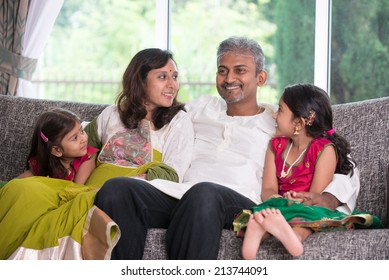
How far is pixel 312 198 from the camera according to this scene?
284cm

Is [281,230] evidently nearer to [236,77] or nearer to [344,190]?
[344,190]

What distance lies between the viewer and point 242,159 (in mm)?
3100

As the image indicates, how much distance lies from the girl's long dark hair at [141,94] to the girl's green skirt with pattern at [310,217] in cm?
67

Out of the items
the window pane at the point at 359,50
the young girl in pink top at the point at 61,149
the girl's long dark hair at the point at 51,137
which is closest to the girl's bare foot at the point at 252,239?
the young girl in pink top at the point at 61,149

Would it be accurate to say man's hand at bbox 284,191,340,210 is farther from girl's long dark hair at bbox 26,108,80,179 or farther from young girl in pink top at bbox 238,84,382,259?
girl's long dark hair at bbox 26,108,80,179

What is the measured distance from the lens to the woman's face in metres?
3.25

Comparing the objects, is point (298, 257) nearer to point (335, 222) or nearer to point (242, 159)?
point (335, 222)

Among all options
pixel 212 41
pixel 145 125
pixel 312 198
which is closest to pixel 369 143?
pixel 312 198

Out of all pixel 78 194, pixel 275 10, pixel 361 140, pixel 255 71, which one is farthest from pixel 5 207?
pixel 275 10

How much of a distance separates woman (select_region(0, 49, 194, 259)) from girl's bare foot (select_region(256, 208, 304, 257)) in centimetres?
49

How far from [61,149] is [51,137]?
6 centimetres

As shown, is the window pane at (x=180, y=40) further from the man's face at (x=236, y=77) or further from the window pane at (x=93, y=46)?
the man's face at (x=236, y=77)

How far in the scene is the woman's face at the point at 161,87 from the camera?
325cm
